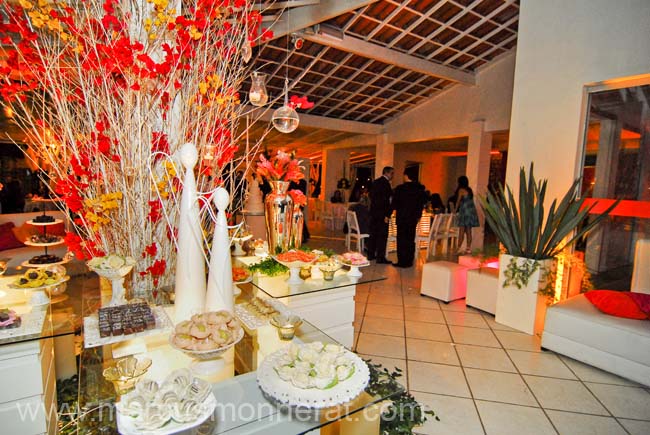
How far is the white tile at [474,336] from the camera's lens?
310 cm

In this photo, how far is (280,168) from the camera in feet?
7.84

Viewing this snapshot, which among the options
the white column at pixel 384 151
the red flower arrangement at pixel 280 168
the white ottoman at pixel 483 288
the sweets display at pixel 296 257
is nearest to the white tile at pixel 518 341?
the white ottoman at pixel 483 288

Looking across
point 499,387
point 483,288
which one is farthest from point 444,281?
point 499,387

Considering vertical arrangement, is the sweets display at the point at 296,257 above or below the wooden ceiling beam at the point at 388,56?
below

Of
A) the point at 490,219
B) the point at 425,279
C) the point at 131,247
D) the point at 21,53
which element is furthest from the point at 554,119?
the point at 21,53

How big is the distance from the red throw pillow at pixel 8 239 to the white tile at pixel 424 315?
4.70m

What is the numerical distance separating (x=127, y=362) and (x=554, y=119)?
436 centimetres

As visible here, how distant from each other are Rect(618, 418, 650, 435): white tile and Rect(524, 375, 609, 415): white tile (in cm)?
10

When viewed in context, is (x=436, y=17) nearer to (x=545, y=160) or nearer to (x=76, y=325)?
(x=545, y=160)

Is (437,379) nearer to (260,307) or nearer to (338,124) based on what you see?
(260,307)

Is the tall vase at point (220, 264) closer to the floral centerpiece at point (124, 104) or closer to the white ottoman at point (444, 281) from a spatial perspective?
the floral centerpiece at point (124, 104)

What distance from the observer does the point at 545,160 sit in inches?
153

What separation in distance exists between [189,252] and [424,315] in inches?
114

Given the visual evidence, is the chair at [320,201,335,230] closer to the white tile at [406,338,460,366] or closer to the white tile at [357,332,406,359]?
the white tile at [357,332,406,359]
